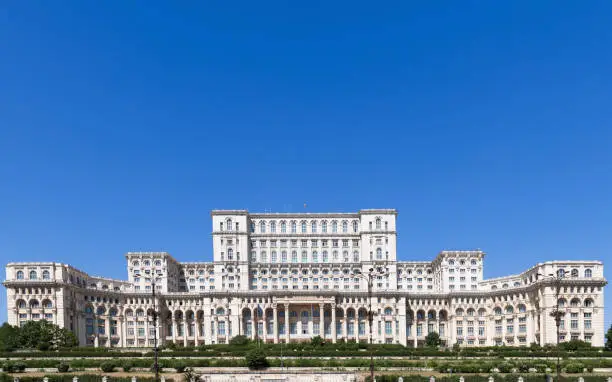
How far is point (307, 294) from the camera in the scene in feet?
410

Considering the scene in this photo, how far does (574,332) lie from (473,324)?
25512 millimetres

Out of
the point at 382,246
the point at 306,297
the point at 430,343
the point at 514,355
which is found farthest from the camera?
the point at 382,246

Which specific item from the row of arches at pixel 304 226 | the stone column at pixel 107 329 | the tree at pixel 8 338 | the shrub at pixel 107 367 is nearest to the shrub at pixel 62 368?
the shrub at pixel 107 367

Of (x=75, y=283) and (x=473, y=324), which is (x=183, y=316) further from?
(x=473, y=324)

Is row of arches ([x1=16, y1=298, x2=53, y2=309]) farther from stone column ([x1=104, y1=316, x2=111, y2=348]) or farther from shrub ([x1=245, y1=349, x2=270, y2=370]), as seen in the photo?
shrub ([x1=245, y1=349, x2=270, y2=370])

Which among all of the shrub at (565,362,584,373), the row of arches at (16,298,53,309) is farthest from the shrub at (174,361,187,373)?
the row of arches at (16,298,53,309)

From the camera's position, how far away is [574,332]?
10719cm

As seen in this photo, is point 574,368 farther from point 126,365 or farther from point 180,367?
point 126,365

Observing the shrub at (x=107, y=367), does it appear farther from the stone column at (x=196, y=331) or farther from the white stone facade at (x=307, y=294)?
the stone column at (x=196, y=331)

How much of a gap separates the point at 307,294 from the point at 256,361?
185 ft

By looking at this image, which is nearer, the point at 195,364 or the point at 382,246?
the point at 195,364

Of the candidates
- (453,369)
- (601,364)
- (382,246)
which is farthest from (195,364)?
(382,246)

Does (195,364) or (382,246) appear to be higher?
(382,246)

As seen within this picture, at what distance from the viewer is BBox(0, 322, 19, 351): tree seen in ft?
288
